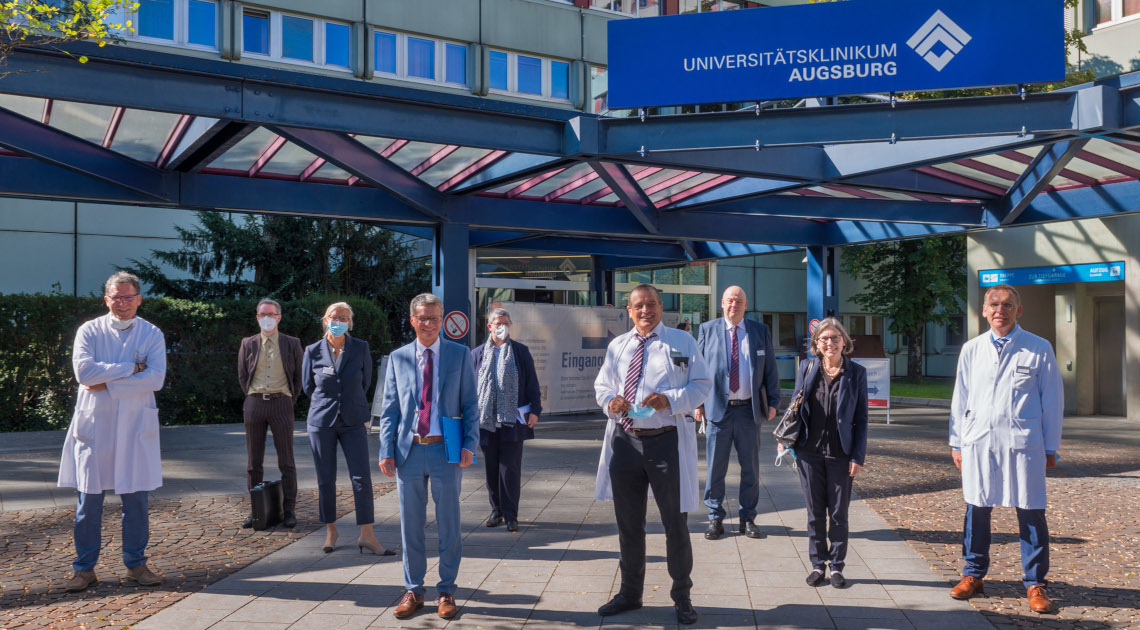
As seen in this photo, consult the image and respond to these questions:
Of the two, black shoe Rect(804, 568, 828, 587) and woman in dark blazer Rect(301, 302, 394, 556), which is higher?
woman in dark blazer Rect(301, 302, 394, 556)

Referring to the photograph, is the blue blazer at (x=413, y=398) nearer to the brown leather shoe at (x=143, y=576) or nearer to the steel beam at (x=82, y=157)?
the brown leather shoe at (x=143, y=576)

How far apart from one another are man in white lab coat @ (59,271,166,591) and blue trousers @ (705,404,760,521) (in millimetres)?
3981

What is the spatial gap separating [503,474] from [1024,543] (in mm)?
3849

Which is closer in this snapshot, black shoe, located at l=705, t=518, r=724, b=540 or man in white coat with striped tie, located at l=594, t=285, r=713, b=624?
man in white coat with striped tie, located at l=594, t=285, r=713, b=624

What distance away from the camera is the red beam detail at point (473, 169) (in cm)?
1196

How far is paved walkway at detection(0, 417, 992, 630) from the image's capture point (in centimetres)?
507

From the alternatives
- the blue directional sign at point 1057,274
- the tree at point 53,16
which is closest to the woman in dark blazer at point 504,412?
the tree at point 53,16

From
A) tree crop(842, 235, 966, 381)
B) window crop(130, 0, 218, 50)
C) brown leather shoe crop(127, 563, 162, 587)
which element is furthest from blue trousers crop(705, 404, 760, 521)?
tree crop(842, 235, 966, 381)

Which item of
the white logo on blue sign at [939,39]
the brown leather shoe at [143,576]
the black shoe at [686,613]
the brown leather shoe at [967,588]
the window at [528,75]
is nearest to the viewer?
the black shoe at [686,613]

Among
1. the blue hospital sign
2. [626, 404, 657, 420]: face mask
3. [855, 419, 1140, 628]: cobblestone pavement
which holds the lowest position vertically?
[855, 419, 1140, 628]: cobblestone pavement

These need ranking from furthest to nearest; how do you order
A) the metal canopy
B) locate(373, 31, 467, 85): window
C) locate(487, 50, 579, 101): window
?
1. locate(487, 50, 579, 101): window
2. locate(373, 31, 467, 85): window
3. the metal canopy

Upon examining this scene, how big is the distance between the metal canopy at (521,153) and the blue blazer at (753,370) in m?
3.07

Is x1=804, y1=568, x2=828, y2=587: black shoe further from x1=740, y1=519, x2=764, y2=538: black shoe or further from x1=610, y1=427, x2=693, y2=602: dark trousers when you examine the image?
x1=740, y1=519, x2=764, y2=538: black shoe

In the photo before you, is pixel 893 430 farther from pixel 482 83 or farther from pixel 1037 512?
pixel 482 83
